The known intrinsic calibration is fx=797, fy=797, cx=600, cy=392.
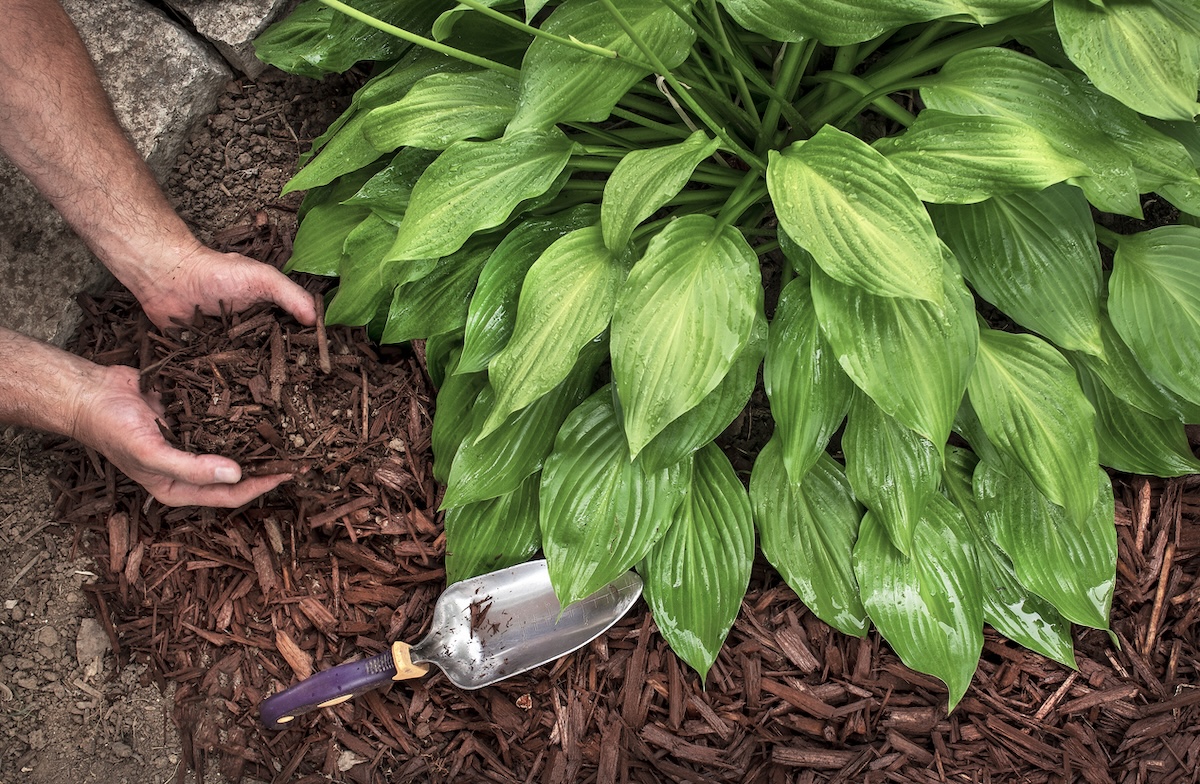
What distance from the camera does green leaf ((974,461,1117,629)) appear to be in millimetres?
1278

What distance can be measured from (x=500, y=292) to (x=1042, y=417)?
83 centimetres

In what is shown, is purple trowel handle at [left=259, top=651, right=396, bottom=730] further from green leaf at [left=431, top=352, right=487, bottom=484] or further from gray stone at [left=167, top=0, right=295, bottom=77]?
gray stone at [left=167, top=0, right=295, bottom=77]

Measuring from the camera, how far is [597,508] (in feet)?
4.12

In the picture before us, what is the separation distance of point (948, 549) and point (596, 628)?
23.5 inches

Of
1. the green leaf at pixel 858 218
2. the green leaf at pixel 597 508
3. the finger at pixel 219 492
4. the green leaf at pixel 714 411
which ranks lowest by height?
the green leaf at pixel 597 508

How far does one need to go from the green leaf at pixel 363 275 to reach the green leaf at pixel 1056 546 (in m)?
1.05

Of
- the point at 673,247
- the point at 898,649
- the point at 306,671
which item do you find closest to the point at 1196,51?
the point at 673,247

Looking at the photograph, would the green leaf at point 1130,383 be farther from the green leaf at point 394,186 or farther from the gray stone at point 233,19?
the gray stone at point 233,19

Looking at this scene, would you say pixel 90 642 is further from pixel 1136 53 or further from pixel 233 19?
pixel 1136 53

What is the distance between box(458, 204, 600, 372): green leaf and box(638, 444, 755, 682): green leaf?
398mm

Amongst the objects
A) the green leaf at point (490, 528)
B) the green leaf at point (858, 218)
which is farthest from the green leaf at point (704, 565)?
the green leaf at point (858, 218)

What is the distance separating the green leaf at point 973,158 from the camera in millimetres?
966

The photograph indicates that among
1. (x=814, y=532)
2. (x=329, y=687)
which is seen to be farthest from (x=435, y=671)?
(x=814, y=532)

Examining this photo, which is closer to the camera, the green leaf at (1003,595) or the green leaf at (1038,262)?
the green leaf at (1038,262)
